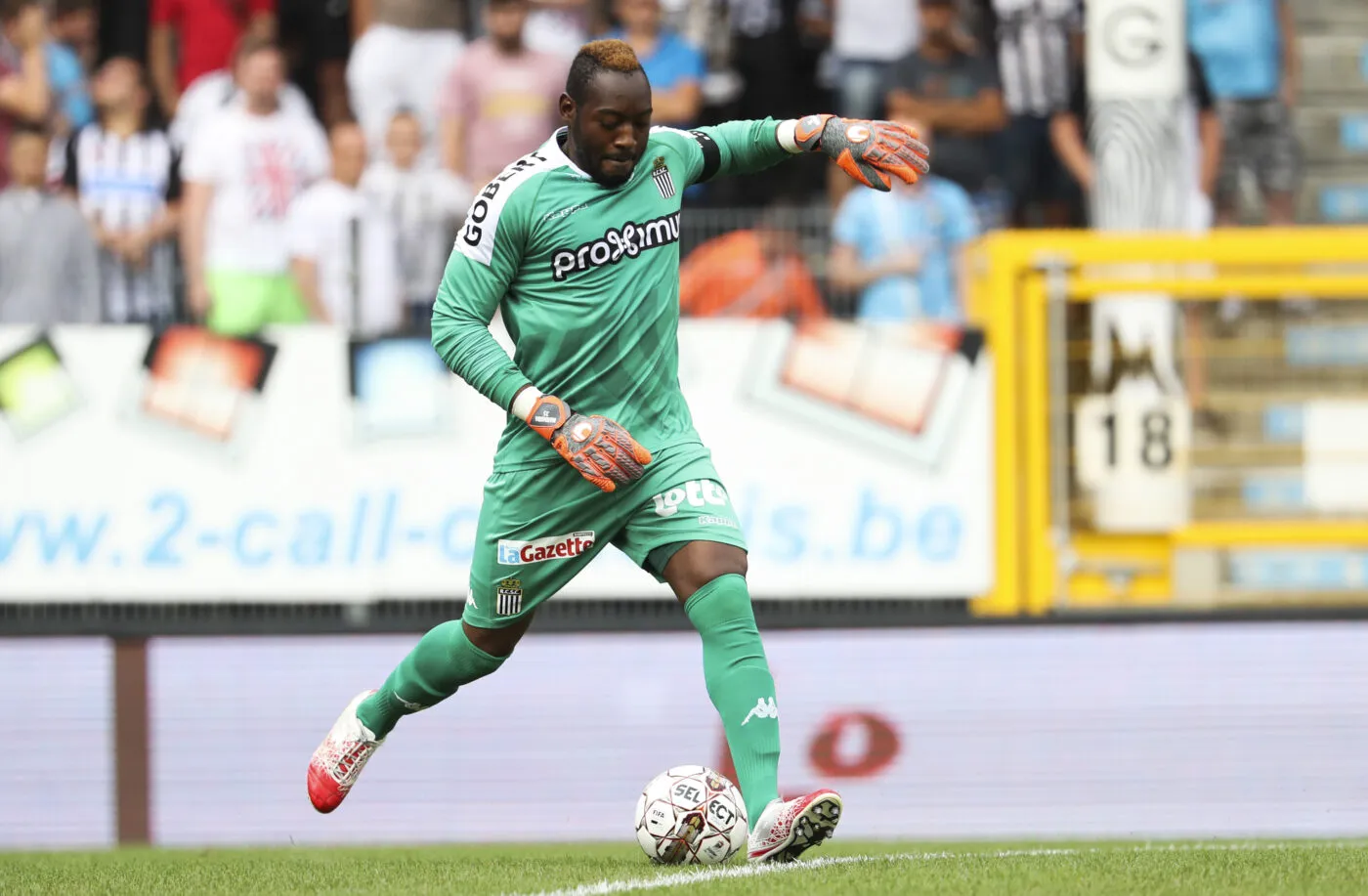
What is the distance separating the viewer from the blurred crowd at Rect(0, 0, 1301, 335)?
400 inches

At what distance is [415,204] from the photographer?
10523mm

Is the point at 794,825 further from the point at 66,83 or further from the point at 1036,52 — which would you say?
the point at 66,83

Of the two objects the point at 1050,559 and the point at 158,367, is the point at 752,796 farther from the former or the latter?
the point at 158,367

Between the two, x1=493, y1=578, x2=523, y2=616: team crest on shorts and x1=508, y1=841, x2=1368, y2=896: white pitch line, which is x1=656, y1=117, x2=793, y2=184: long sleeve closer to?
x1=493, y1=578, x2=523, y2=616: team crest on shorts

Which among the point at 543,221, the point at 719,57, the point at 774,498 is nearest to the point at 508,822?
the point at 774,498

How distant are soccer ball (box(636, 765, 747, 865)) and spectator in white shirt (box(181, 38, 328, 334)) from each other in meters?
5.13

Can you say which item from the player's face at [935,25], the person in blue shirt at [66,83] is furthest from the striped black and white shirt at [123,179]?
the player's face at [935,25]

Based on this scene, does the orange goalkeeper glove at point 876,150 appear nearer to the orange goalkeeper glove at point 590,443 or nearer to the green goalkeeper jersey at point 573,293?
the green goalkeeper jersey at point 573,293

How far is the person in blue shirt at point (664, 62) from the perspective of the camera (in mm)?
11141

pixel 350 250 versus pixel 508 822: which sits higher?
pixel 350 250

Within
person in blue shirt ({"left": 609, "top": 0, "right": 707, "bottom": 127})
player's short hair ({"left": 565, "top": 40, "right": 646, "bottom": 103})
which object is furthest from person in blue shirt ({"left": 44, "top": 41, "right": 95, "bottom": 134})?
player's short hair ({"left": 565, "top": 40, "right": 646, "bottom": 103})

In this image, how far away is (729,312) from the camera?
32.7ft

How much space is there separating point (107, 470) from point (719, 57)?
4328 millimetres

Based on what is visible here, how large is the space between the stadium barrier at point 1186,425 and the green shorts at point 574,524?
152 inches
